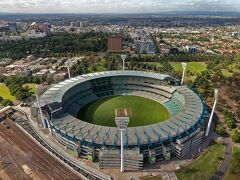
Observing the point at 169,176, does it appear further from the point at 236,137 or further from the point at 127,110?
the point at 127,110

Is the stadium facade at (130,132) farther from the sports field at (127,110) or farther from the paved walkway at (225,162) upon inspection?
the paved walkway at (225,162)

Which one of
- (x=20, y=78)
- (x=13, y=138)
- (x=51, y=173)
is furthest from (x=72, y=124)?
(x=20, y=78)

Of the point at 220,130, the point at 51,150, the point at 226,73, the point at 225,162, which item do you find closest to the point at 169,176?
the point at 225,162

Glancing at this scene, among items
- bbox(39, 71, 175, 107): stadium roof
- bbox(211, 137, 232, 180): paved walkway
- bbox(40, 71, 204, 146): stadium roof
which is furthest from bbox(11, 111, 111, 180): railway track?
bbox(211, 137, 232, 180): paved walkway

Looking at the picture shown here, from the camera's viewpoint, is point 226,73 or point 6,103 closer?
point 6,103

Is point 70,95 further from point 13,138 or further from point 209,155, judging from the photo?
point 209,155
